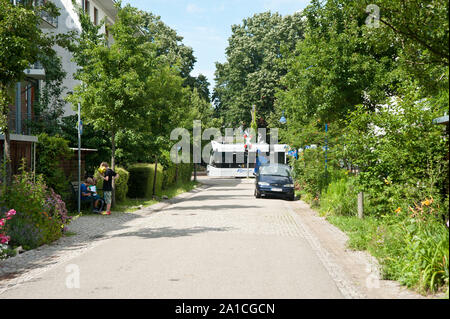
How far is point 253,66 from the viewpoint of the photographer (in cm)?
6197

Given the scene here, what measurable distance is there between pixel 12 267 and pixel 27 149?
26.6ft

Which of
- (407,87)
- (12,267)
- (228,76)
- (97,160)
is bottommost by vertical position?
(12,267)

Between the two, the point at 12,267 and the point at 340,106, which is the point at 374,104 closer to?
the point at 340,106

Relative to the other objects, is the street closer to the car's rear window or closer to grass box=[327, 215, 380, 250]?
grass box=[327, 215, 380, 250]

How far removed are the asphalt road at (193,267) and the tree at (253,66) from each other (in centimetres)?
4567

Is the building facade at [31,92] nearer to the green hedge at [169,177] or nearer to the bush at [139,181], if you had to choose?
the bush at [139,181]

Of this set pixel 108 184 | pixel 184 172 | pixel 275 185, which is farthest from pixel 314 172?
pixel 184 172

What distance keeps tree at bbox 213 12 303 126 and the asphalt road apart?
4567 centimetres

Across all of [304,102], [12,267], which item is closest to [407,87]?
[304,102]

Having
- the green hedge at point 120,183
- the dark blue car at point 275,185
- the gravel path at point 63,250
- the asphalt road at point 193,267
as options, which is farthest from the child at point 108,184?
the dark blue car at point 275,185

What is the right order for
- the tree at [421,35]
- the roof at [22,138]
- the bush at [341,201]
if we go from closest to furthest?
the tree at [421,35], the roof at [22,138], the bush at [341,201]

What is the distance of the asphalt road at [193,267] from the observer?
624 centimetres

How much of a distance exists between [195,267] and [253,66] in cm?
5587
